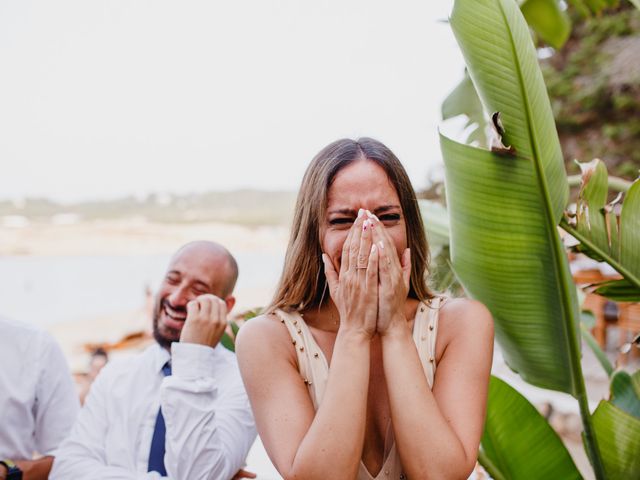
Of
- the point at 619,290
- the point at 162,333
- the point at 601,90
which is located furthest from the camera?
the point at 601,90

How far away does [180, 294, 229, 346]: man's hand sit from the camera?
1949mm

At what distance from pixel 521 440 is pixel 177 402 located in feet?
3.39

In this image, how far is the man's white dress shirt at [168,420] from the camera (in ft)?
6.12

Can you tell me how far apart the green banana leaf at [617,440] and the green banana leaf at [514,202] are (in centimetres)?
11

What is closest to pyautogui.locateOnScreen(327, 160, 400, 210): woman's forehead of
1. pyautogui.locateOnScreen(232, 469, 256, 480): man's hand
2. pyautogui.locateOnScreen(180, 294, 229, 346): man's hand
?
pyautogui.locateOnScreen(180, 294, 229, 346): man's hand

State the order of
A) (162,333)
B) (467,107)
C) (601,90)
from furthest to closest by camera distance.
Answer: (601,90) → (467,107) → (162,333)

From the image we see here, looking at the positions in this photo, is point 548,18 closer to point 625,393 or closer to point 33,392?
point 625,393

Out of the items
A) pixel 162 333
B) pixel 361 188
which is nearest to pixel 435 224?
pixel 361 188

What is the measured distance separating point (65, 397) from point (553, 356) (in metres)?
1.84

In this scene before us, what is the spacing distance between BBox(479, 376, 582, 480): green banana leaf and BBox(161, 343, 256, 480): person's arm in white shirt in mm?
819

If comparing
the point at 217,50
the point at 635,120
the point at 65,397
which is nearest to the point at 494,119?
the point at 65,397

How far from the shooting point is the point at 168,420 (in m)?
1.89

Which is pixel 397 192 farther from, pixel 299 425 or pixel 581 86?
pixel 581 86

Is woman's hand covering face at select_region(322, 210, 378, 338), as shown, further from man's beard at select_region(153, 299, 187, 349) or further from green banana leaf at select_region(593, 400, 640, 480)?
man's beard at select_region(153, 299, 187, 349)
